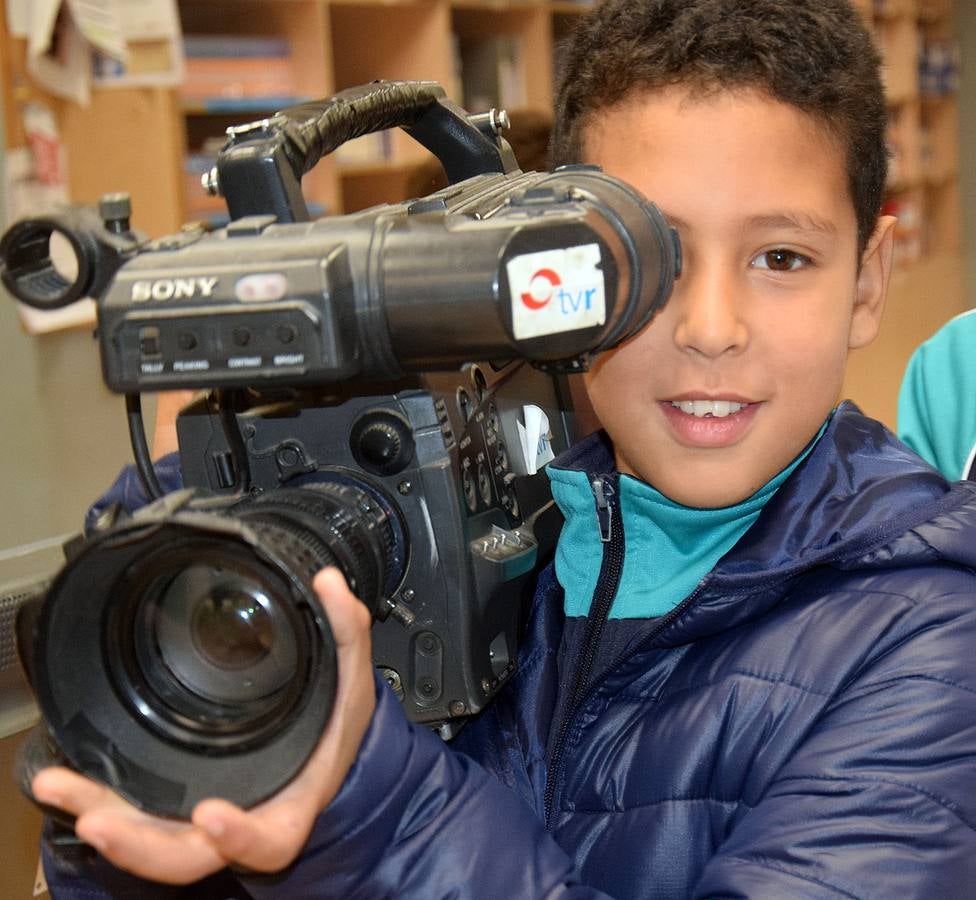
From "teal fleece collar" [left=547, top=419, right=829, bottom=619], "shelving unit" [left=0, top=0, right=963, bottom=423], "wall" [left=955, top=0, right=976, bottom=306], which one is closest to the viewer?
"teal fleece collar" [left=547, top=419, right=829, bottom=619]

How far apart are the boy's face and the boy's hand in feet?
1.08

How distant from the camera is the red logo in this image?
25.3 inches

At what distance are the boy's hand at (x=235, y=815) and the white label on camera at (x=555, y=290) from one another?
0.16 m

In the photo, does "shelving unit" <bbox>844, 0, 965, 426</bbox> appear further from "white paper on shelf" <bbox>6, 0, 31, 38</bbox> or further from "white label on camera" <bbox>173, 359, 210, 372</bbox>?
"white label on camera" <bbox>173, 359, 210, 372</bbox>

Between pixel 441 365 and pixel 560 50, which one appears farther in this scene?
pixel 560 50

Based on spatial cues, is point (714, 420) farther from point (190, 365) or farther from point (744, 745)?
point (190, 365)

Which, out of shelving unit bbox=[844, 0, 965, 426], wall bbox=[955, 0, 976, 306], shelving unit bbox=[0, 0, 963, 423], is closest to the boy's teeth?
shelving unit bbox=[0, 0, 963, 423]

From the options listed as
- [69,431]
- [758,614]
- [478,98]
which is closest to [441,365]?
[758,614]

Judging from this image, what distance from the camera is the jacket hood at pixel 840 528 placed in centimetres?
84

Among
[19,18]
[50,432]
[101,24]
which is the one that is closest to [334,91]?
[101,24]

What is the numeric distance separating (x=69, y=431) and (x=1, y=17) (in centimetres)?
67

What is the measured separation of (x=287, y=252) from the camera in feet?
2.13

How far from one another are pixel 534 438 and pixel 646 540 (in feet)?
0.40

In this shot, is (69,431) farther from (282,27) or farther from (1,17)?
(282,27)
